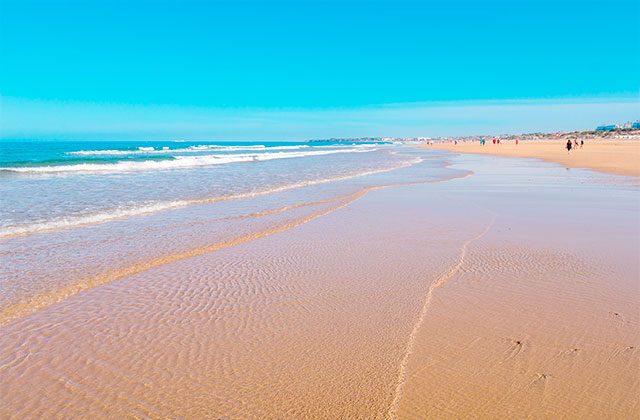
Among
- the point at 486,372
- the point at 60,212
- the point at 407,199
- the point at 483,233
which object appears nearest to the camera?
the point at 486,372

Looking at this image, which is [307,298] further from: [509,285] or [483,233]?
[483,233]

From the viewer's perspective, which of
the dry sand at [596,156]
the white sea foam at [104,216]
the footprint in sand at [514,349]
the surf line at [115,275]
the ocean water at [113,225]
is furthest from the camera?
the dry sand at [596,156]

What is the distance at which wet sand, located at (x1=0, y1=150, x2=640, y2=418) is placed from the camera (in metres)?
3.46

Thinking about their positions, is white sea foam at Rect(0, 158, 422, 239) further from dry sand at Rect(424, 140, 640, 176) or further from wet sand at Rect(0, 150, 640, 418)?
dry sand at Rect(424, 140, 640, 176)

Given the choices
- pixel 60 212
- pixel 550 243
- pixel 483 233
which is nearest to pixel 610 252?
pixel 550 243

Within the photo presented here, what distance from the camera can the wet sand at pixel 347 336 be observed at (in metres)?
3.46

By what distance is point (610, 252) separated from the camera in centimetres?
777

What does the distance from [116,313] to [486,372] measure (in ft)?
12.8

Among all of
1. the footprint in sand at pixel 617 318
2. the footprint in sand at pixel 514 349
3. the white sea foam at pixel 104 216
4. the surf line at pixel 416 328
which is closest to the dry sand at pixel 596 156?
the white sea foam at pixel 104 216

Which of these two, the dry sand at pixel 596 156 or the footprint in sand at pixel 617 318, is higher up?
the footprint in sand at pixel 617 318

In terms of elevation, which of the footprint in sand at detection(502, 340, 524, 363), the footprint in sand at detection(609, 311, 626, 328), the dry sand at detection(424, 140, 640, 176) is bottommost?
the dry sand at detection(424, 140, 640, 176)

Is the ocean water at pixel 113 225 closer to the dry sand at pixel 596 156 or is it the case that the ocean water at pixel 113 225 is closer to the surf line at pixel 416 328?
the surf line at pixel 416 328

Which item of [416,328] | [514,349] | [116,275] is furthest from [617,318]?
[116,275]

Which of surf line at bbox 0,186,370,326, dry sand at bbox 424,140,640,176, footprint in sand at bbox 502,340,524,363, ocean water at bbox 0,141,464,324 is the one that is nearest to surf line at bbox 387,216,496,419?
footprint in sand at bbox 502,340,524,363
